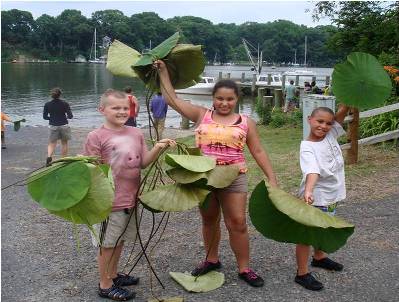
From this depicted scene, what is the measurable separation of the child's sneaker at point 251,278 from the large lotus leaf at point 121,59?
5.52 ft

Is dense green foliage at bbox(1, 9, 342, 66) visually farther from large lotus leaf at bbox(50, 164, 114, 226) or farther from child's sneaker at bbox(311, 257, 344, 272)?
large lotus leaf at bbox(50, 164, 114, 226)

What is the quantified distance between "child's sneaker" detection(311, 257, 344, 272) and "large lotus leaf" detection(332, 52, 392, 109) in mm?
1269

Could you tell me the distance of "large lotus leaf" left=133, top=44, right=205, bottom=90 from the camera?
3472 mm

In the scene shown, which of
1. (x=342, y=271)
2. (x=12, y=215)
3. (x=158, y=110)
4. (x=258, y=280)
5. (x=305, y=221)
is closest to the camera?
(x=305, y=221)

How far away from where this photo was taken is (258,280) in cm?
387

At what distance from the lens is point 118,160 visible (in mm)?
3406

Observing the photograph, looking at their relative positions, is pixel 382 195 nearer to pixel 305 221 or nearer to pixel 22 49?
pixel 305 221

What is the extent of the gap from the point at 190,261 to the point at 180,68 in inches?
67.1

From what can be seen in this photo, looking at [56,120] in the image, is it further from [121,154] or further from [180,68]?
[121,154]

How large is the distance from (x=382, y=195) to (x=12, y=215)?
4515mm

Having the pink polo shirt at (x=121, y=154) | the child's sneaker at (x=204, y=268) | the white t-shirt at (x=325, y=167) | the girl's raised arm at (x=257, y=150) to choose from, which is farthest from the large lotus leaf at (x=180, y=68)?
the child's sneaker at (x=204, y=268)

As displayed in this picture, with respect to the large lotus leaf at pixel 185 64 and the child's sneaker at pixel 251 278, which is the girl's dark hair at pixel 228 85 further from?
the child's sneaker at pixel 251 278

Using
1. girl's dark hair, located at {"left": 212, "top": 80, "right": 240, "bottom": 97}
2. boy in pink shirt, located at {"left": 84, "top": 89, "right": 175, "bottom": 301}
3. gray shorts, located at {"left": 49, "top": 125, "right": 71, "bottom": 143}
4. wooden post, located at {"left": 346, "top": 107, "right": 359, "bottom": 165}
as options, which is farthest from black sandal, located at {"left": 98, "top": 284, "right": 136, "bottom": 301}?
gray shorts, located at {"left": 49, "top": 125, "right": 71, "bottom": 143}

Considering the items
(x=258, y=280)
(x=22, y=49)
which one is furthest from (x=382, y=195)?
(x=22, y=49)
